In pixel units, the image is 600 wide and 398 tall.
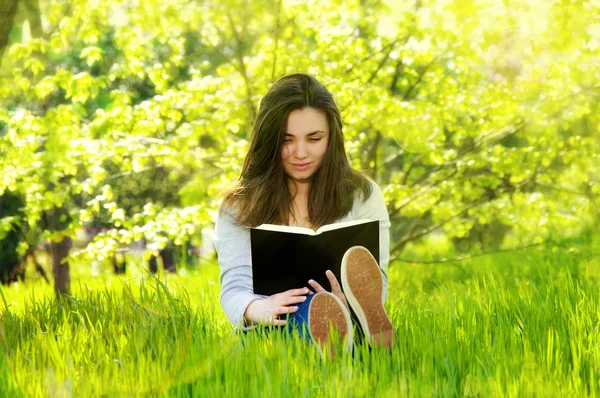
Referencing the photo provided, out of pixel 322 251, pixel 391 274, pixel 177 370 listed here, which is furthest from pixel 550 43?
pixel 177 370

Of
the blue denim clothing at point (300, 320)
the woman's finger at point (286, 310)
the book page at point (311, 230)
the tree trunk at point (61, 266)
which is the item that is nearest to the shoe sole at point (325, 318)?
the blue denim clothing at point (300, 320)

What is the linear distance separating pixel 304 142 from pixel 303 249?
66cm

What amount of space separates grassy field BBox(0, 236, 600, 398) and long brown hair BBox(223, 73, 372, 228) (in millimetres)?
561

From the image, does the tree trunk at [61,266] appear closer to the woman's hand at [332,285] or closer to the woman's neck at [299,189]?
the woman's neck at [299,189]

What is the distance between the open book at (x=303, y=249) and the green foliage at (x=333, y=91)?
6.84 ft

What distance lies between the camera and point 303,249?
2.58 m

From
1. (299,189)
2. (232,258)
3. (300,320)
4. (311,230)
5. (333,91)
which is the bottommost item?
(300,320)

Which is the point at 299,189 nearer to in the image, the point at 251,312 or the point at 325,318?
the point at 251,312

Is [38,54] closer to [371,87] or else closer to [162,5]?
[162,5]

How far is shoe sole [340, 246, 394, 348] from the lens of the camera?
8.03 feet

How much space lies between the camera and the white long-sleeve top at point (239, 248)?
10.0ft

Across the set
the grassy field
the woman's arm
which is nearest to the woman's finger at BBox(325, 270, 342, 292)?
the grassy field

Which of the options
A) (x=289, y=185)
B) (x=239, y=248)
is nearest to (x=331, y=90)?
(x=289, y=185)

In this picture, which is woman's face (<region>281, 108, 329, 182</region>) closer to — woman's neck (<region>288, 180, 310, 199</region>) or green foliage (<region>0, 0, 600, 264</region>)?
woman's neck (<region>288, 180, 310, 199</region>)
